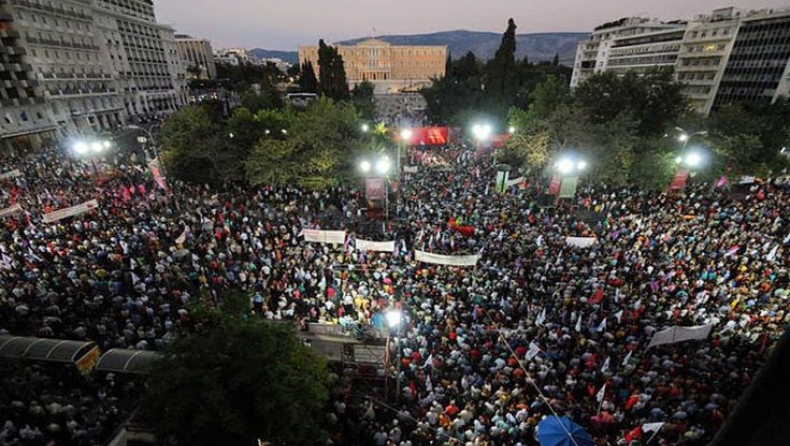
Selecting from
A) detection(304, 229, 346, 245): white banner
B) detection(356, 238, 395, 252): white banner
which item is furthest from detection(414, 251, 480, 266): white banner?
detection(304, 229, 346, 245): white banner

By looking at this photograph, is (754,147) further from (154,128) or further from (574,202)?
(154,128)

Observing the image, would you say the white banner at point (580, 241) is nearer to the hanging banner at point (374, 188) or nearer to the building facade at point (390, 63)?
the hanging banner at point (374, 188)

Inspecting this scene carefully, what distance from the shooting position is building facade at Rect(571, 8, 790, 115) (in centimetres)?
4875

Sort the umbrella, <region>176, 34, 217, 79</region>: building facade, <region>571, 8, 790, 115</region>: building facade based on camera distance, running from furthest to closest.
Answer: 1. <region>176, 34, 217, 79</region>: building facade
2. <region>571, 8, 790, 115</region>: building facade
3. the umbrella

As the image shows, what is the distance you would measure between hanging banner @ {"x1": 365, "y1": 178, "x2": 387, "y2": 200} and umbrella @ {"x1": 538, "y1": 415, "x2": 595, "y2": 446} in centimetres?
1487

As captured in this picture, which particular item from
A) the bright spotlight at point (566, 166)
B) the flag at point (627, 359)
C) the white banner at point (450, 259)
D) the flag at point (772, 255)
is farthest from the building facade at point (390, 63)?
the flag at point (627, 359)

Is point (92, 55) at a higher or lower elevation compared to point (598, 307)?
higher

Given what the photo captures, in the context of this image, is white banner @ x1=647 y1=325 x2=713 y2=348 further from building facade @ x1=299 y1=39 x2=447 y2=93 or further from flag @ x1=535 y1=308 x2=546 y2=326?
building facade @ x1=299 y1=39 x2=447 y2=93

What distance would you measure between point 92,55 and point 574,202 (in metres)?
→ 69.6

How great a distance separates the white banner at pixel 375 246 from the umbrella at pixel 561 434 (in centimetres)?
1021

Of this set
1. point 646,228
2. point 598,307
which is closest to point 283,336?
point 598,307

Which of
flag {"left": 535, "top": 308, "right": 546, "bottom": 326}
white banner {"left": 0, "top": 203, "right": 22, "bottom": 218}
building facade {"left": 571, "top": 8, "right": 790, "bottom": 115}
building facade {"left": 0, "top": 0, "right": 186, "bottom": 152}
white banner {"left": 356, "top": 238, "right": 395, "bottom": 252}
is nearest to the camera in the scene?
flag {"left": 535, "top": 308, "right": 546, "bottom": 326}

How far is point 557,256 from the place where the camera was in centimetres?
1736

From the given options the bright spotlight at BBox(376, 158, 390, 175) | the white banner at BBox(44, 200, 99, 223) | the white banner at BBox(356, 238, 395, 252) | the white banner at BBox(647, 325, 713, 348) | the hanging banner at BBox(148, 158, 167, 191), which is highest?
the bright spotlight at BBox(376, 158, 390, 175)
